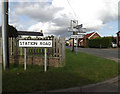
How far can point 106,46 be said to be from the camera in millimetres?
30609

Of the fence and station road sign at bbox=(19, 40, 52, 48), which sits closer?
station road sign at bbox=(19, 40, 52, 48)

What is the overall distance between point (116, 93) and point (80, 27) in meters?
11.2

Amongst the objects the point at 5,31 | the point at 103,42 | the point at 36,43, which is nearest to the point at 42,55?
the point at 36,43

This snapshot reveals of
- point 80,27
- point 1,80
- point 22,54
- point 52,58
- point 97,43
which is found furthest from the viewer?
point 97,43

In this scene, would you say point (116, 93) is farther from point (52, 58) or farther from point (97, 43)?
point (97, 43)

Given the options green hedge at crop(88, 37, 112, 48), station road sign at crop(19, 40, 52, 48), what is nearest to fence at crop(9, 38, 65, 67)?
station road sign at crop(19, 40, 52, 48)

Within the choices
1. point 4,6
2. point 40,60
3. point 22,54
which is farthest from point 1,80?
point 4,6

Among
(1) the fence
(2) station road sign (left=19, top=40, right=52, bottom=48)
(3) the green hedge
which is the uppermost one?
(3) the green hedge

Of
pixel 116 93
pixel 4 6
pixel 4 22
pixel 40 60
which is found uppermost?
pixel 4 6

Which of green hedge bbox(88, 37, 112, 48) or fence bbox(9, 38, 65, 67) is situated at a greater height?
green hedge bbox(88, 37, 112, 48)

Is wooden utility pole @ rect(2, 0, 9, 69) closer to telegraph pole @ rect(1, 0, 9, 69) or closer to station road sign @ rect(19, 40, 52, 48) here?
telegraph pole @ rect(1, 0, 9, 69)

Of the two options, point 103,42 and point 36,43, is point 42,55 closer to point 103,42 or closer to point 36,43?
point 36,43

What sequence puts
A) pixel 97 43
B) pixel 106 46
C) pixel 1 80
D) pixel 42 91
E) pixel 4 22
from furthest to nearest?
pixel 97 43 → pixel 106 46 → pixel 4 22 → pixel 1 80 → pixel 42 91

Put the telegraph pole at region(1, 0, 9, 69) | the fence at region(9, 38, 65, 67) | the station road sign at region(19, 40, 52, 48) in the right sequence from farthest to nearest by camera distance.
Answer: the fence at region(9, 38, 65, 67), the station road sign at region(19, 40, 52, 48), the telegraph pole at region(1, 0, 9, 69)
